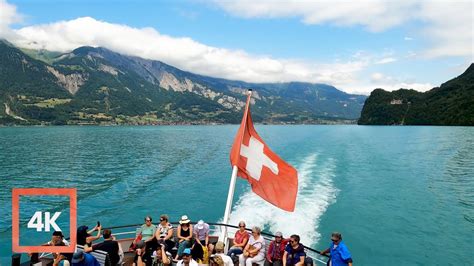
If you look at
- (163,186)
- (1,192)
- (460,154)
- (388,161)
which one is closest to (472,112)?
(460,154)

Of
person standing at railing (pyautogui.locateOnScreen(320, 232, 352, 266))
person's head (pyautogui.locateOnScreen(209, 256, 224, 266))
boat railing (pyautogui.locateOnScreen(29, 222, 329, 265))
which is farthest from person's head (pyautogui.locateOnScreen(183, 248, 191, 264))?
person standing at railing (pyautogui.locateOnScreen(320, 232, 352, 266))

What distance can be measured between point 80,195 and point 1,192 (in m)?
8.47

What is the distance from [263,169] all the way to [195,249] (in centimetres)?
352

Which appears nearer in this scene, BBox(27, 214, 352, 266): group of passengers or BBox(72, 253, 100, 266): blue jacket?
BBox(72, 253, 100, 266): blue jacket

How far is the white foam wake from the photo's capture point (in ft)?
70.9

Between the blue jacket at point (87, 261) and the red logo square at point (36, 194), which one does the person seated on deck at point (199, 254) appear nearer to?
the blue jacket at point (87, 261)

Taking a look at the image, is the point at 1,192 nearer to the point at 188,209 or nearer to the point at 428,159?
the point at 188,209

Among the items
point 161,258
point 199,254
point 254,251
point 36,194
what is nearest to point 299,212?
point 254,251

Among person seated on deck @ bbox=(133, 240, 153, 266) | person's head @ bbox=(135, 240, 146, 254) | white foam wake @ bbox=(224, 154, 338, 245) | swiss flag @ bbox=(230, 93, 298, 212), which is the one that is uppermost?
swiss flag @ bbox=(230, 93, 298, 212)

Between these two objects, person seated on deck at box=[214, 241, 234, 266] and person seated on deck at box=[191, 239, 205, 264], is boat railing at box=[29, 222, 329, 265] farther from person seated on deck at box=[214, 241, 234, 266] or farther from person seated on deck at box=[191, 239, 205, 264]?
person seated on deck at box=[191, 239, 205, 264]

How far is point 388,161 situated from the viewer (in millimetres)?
52438

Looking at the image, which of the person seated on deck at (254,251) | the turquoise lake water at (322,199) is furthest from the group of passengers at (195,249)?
the turquoise lake water at (322,199)

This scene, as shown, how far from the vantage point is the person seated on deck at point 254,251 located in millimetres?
10734

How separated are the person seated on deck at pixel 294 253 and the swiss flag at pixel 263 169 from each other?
4.59 feet
